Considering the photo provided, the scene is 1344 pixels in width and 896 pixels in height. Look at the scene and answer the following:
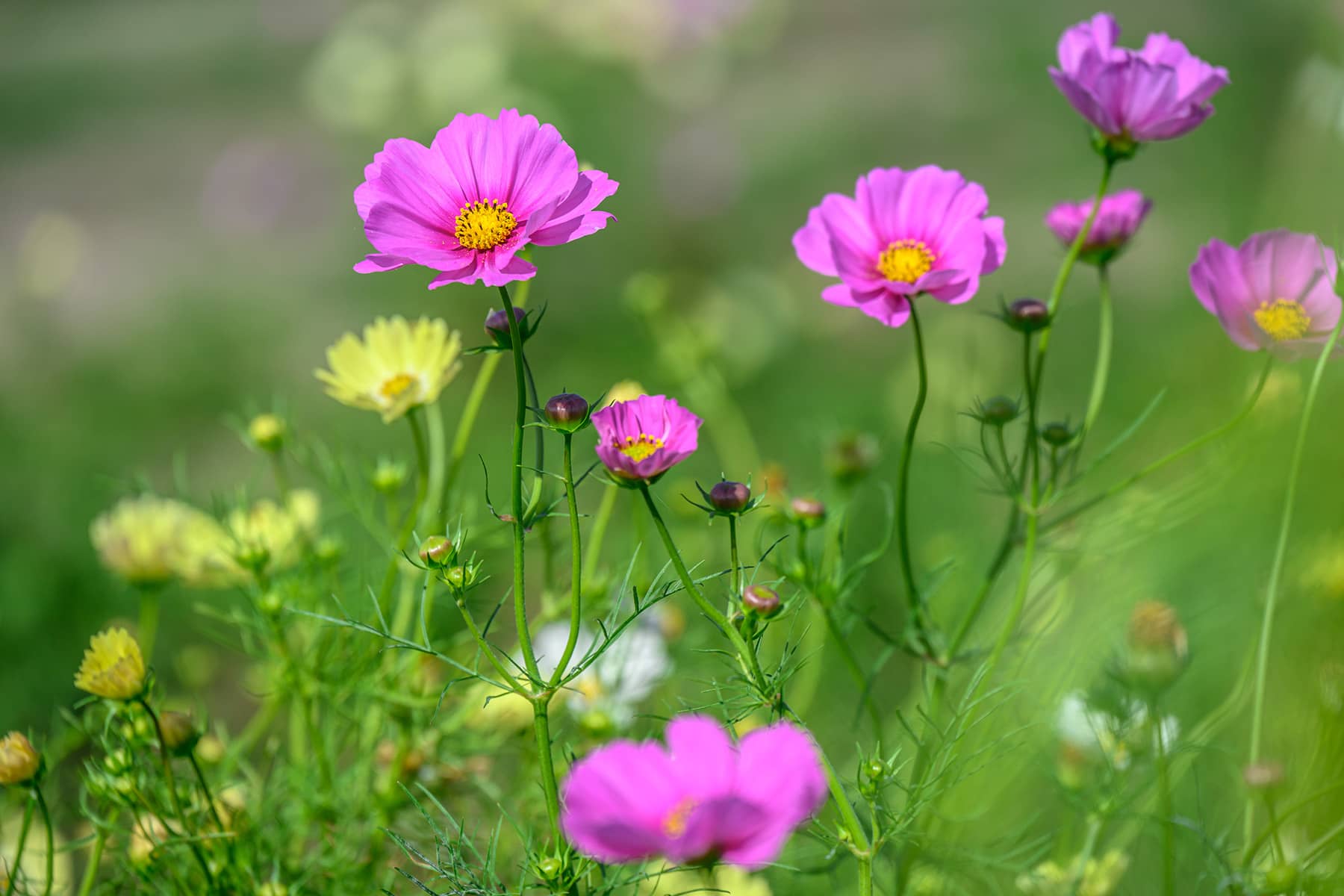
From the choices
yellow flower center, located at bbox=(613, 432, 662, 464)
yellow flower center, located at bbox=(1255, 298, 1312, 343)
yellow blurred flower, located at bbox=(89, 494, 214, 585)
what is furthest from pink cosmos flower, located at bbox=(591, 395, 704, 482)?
yellow blurred flower, located at bbox=(89, 494, 214, 585)

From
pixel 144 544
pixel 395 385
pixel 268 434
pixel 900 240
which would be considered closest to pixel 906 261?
pixel 900 240

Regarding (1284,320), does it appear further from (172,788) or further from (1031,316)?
(172,788)

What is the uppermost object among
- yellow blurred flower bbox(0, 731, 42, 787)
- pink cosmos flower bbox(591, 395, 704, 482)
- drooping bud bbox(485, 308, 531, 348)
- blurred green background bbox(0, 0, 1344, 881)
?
drooping bud bbox(485, 308, 531, 348)

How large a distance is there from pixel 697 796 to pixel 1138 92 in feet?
1.38

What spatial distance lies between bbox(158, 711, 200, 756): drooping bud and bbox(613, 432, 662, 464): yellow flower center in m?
0.30

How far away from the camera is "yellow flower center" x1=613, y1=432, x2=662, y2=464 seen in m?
0.46

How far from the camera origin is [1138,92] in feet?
1.75

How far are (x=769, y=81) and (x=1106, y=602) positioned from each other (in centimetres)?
287

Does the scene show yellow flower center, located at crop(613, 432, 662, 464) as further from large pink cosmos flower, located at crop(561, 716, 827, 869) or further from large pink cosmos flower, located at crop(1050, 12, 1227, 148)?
large pink cosmos flower, located at crop(1050, 12, 1227, 148)

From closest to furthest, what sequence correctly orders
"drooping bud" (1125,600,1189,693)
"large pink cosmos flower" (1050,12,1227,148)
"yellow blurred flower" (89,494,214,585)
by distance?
"large pink cosmos flower" (1050,12,1227,148) < "drooping bud" (1125,600,1189,693) < "yellow blurred flower" (89,494,214,585)

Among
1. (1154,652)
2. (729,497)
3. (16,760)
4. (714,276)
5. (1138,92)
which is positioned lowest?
(714,276)

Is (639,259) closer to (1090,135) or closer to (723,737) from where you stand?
(1090,135)

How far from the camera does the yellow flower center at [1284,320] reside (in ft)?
1.84

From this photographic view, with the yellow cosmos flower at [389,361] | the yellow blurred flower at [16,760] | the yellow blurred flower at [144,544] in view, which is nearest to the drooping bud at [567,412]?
the yellow cosmos flower at [389,361]
